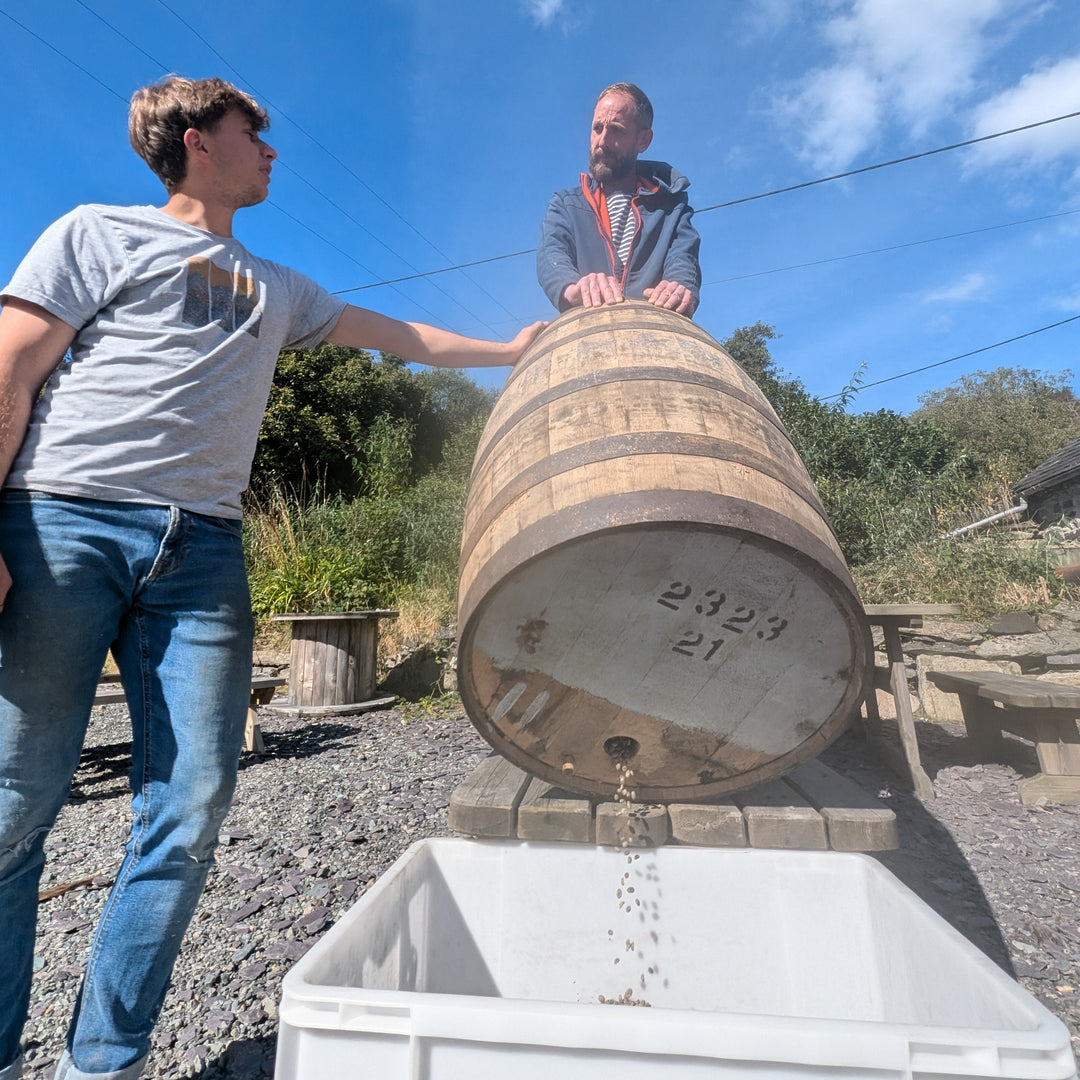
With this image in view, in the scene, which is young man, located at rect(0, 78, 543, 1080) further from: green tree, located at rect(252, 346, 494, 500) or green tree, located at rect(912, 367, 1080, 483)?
green tree, located at rect(912, 367, 1080, 483)

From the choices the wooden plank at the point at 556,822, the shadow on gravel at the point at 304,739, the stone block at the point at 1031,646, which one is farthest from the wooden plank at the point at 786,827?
the stone block at the point at 1031,646

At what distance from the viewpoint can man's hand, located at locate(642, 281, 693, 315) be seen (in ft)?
7.32

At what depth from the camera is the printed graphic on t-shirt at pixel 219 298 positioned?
1.36 m

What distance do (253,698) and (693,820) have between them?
12.8 feet

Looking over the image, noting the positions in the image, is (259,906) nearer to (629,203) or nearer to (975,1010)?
(975,1010)

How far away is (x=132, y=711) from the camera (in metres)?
1.32

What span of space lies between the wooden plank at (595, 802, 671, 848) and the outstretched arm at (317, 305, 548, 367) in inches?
48.8

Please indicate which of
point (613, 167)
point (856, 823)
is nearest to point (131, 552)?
point (856, 823)

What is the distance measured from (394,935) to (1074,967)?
6.39 ft

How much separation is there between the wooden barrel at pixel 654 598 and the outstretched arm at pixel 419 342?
1.43 ft

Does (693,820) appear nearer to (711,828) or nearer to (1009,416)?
(711,828)

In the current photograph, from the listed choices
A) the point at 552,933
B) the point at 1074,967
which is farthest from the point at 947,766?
the point at 552,933

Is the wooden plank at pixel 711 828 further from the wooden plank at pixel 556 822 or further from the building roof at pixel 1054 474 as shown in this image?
the building roof at pixel 1054 474

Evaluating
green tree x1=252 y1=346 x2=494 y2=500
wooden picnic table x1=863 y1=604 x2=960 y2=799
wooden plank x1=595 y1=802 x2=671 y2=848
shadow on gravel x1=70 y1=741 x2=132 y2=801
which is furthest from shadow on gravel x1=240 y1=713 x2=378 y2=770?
green tree x1=252 y1=346 x2=494 y2=500
